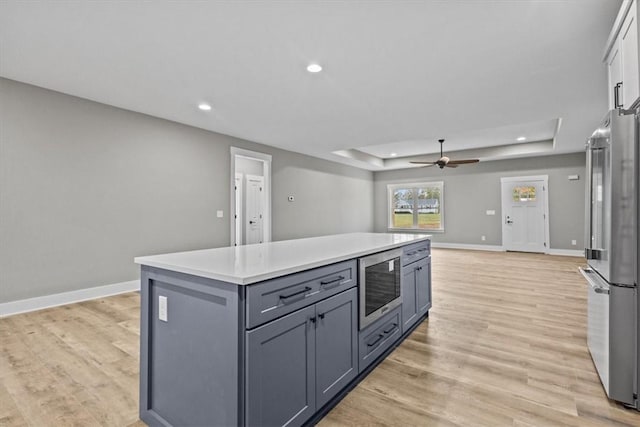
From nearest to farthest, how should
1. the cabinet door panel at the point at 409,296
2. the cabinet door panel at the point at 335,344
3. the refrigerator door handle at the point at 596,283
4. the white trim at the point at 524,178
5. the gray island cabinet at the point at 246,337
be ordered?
the gray island cabinet at the point at 246,337 < the cabinet door panel at the point at 335,344 < the refrigerator door handle at the point at 596,283 < the cabinet door panel at the point at 409,296 < the white trim at the point at 524,178

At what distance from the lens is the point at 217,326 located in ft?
4.20

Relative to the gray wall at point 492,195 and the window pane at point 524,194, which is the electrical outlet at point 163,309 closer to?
the gray wall at point 492,195

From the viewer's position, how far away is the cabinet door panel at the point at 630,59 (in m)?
1.76

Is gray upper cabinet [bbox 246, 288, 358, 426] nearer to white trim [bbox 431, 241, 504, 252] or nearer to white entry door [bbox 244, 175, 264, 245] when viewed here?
white entry door [bbox 244, 175, 264, 245]

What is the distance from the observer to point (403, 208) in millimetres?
10281

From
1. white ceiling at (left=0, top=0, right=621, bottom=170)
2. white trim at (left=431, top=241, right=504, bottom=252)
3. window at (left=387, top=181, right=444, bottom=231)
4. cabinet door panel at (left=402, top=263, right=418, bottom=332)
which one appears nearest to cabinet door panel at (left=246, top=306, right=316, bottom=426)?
cabinet door panel at (left=402, top=263, right=418, bottom=332)

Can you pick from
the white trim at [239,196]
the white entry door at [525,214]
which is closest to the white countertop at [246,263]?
the white trim at [239,196]

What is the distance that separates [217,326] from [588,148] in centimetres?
266

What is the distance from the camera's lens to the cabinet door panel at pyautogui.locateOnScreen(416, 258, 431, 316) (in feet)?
9.55

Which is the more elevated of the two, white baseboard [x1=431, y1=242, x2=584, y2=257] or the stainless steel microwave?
the stainless steel microwave

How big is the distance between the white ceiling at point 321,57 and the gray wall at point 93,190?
330 mm

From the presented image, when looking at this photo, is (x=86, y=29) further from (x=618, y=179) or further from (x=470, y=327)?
(x=470, y=327)

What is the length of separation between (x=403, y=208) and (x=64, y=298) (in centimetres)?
886

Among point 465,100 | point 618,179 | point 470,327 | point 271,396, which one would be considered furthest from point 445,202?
point 271,396
